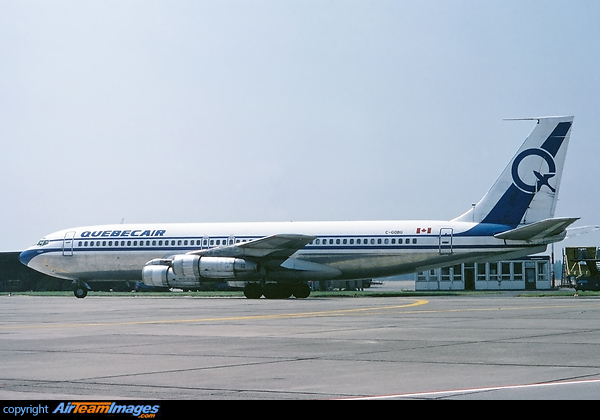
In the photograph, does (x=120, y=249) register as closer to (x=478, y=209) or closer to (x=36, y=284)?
(x=478, y=209)

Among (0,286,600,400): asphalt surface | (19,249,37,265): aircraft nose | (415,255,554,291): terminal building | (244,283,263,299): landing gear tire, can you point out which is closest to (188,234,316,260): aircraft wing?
(244,283,263,299): landing gear tire

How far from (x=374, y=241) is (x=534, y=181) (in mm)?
8460

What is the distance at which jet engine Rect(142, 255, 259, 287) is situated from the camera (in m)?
42.4

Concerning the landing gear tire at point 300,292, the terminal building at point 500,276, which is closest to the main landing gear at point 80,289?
the landing gear tire at point 300,292

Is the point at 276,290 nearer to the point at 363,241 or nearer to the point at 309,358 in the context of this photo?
the point at 363,241

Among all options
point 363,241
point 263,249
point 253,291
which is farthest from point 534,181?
point 253,291

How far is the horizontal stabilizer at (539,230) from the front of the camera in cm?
3866

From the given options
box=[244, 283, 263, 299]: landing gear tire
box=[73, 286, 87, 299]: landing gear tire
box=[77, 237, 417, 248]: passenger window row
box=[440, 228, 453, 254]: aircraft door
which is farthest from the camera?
box=[73, 286, 87, 299]: landing gear tire

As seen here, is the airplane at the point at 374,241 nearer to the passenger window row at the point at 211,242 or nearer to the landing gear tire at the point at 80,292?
the passenger window row at the point at 211,242

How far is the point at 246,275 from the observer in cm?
4316

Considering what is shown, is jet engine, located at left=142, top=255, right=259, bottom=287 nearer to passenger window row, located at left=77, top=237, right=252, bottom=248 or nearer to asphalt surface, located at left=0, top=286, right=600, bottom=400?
passenger window row, located at left=77, top=237, right=252, bottom=248

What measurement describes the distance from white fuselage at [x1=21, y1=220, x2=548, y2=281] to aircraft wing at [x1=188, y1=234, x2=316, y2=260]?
634mm
